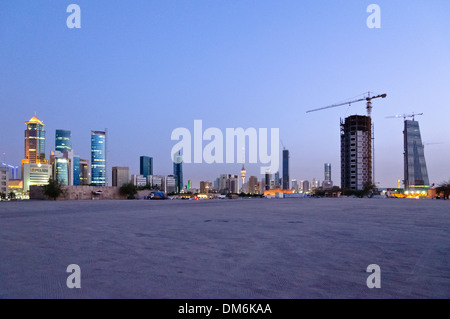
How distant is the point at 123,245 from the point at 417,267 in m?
7.18

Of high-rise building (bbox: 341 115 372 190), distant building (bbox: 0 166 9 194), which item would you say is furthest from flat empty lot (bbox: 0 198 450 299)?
distant building (bbox: 0 166 9 194)

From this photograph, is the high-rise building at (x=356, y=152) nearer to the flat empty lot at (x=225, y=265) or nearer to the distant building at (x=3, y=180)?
the flat empty lot at (x=225, y=265)

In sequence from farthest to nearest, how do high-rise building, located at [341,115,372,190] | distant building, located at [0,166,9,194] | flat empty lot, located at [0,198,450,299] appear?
distant building, located at [0,166,9,194] < high-rise building, located at [341,115,372,190] < flat empty lot, located at [0,198,450,299]

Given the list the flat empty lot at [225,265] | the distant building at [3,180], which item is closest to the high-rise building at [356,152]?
the flat empty lot at [225,265]

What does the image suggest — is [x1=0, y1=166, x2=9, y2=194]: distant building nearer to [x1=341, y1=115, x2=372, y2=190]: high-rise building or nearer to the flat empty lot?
[x1=341, y1=115, x2=372, y2=190]: high-rise building

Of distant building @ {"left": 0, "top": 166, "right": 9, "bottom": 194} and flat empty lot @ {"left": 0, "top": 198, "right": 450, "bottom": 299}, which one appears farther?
distant building @ {"left": 0, "top": 166, "right": 9, "bottom": 194}

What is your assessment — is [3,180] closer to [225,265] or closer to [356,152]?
[356,152]

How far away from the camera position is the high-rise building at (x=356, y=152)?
554 feet

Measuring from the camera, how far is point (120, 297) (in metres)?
4.73

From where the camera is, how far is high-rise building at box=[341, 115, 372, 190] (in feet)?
554

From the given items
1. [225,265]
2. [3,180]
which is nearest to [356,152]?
[225,265]
